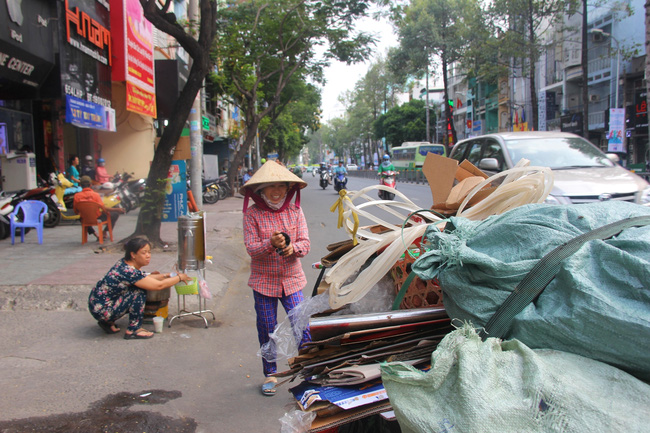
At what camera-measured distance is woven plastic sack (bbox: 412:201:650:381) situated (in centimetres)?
137

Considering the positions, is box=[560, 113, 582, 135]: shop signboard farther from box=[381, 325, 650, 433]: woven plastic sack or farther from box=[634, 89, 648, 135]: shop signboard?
box=[381, 325, 650, 433]: woven plastic sack

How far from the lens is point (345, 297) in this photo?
2.13m

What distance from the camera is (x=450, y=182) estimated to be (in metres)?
2.86

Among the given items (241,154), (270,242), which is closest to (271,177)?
(270,242)

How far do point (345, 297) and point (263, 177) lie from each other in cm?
168

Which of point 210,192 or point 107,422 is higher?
point 210,192

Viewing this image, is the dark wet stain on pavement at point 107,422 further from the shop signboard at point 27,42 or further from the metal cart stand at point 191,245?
the shop signboard at point 27,42

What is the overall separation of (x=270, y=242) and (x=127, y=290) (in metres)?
2.06

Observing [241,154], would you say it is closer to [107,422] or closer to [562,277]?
[107,422]

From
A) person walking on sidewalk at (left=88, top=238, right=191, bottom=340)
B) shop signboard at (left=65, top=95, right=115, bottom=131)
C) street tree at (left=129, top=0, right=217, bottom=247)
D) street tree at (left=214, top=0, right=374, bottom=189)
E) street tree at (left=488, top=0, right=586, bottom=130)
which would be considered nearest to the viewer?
person walking on sidewalk at (left=88, top=238, right=191, bottom=340)

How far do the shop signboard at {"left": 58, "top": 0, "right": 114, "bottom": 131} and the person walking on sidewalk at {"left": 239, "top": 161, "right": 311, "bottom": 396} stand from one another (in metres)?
9.04

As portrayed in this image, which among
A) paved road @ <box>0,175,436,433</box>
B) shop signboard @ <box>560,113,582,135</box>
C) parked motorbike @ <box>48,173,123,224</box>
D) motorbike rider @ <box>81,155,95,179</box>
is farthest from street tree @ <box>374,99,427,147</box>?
paved road @ <box>0,175,436,433</box>

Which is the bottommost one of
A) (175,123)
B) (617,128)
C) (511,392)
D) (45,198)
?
(511,392)

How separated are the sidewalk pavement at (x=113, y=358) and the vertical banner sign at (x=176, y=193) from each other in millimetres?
1999
